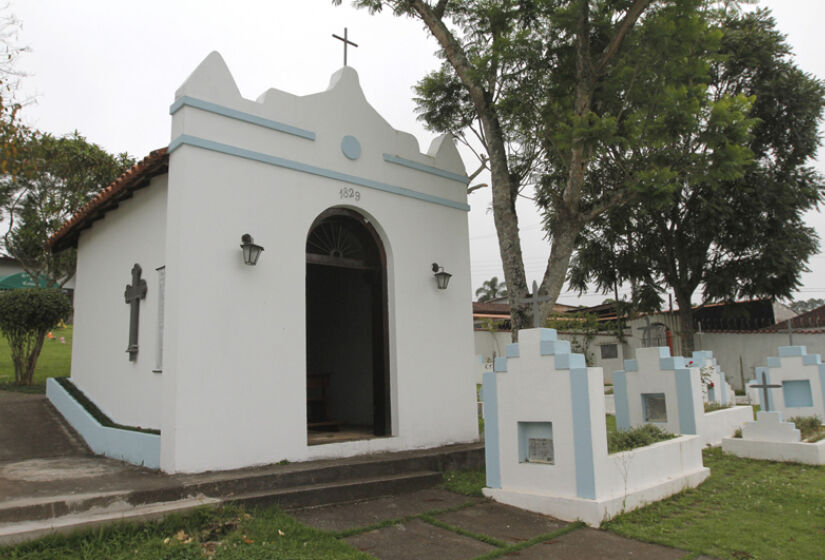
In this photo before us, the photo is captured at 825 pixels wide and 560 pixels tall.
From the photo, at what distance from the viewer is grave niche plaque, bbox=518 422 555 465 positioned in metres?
6.57

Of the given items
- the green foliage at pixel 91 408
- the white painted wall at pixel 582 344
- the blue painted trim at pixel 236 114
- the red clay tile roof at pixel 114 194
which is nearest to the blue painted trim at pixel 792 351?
the blue painted trim at pixel 236 114

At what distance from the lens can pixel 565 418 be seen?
20.7 ft

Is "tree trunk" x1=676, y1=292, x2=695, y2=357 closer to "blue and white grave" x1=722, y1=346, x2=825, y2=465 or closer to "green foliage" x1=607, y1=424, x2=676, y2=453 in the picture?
"blue and white grave" x1=722, y1=346, x2=825, y2=465

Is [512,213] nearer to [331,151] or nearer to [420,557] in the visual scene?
[331,151]

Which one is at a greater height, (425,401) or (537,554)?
(425,401)

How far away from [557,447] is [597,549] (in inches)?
50.3

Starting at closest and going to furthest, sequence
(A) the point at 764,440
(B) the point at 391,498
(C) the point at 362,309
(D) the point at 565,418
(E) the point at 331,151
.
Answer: (D) the point at 565,418 < (B) the point at 391,498 < (E) the point at 331,151 < (A) the point at 764,440 < (C) the point at 362,309

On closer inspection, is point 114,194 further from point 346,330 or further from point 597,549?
point 597,549

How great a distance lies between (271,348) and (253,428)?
0.94m

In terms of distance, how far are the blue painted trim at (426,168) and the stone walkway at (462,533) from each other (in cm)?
472

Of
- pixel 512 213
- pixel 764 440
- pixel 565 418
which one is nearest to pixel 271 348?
pixel 565 418

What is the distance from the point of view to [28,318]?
11.8 metres

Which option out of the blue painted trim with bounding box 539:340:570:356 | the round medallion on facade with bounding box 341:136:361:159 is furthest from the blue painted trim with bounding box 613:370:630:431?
the round medallion on facade with bounding box 341:136:361:159

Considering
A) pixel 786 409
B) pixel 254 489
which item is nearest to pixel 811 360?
pixel 786 409
